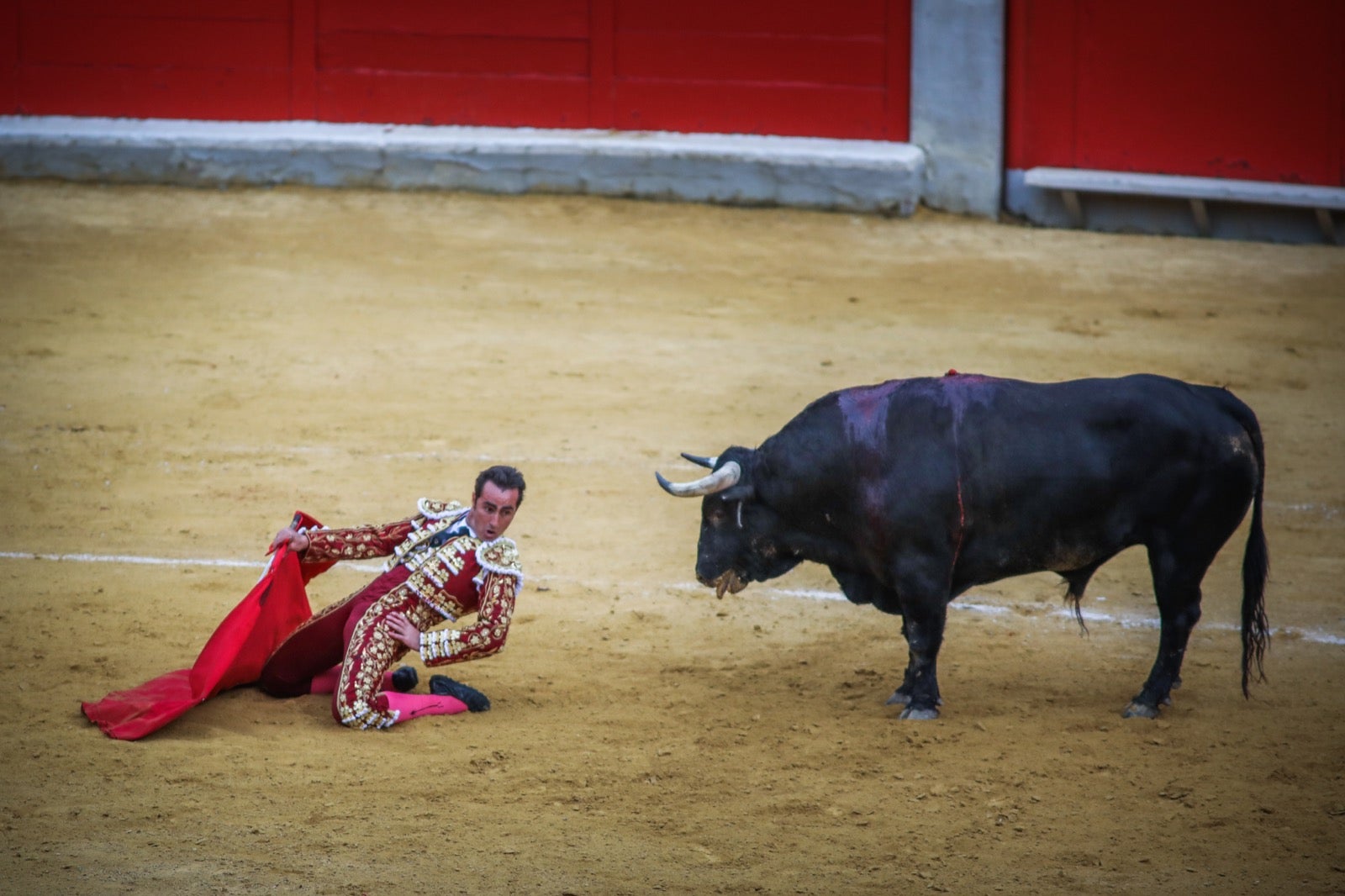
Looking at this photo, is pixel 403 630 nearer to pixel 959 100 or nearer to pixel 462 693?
pixel 462 693

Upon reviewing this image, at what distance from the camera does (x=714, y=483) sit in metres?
5.46

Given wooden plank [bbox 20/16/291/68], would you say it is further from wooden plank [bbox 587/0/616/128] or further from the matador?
the matador

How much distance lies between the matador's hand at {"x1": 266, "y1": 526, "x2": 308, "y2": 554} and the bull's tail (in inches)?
119

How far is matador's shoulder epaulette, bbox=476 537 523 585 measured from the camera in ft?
16.7

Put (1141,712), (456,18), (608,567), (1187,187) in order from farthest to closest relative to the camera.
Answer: (456,18)
(1187,187)
(608,567)
(1141,712)

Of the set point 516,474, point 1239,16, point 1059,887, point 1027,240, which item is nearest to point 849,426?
point 516,474

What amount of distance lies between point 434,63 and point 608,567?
7.47 m

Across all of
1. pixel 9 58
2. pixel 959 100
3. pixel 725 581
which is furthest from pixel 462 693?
pixel 9 58

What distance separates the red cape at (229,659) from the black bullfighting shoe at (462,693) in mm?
535

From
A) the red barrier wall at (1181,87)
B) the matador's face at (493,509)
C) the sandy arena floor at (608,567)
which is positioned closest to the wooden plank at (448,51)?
the sandy arena floor at (608,567)

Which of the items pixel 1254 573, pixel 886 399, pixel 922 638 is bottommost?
pixel 922 638

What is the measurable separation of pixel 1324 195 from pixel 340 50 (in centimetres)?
767

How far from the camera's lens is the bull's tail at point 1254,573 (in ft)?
17.3

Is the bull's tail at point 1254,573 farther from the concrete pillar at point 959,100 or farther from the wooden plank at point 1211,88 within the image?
the wooden plank at point 1211,88
